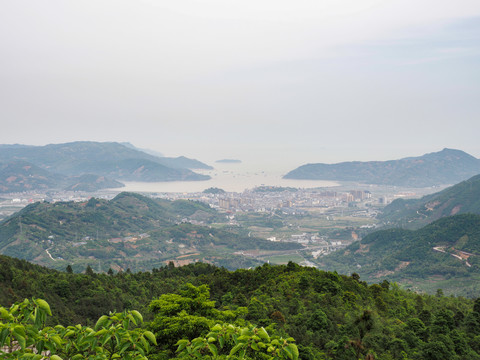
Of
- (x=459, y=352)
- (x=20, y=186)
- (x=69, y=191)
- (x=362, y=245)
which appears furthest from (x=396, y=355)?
(x=20, y=186)

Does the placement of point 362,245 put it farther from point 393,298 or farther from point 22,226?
point 22,226

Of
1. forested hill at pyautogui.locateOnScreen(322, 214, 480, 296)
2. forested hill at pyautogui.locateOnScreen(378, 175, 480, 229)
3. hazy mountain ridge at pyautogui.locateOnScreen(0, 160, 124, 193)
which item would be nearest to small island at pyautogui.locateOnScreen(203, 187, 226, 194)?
hazy mountain ridge at pyautogui.locateOnScreen(0, 160, 124, 193)

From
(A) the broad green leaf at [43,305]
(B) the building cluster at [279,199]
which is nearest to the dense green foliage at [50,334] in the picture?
(A) the broad green leaf at [43,305]

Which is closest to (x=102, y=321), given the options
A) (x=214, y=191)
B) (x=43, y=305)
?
(x=43, y=305)

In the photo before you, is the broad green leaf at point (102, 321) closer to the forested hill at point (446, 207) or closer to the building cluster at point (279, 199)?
the forested hill at point (446, 207)

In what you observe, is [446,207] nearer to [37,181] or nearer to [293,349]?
[293,349]

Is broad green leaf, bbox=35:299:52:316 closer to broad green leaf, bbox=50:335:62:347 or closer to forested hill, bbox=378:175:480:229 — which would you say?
broad green leaf, bbox=50:335:62:347
